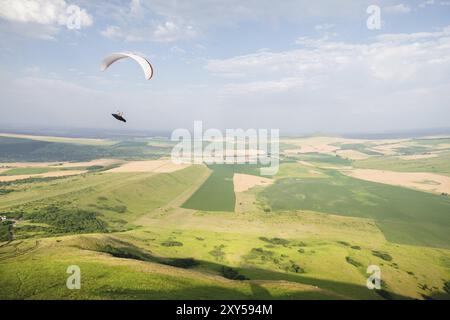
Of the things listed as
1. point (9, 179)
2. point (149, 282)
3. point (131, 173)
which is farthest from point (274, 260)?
point (9, 179)

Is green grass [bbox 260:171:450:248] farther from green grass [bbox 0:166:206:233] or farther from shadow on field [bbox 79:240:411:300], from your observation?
green grass [bbox 0:166:206:233]

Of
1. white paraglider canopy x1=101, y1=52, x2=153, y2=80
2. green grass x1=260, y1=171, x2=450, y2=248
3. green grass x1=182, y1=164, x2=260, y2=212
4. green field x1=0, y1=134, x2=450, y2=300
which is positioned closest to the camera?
white paraglider canopy x1=101, y1=52, x2=153, y2=80

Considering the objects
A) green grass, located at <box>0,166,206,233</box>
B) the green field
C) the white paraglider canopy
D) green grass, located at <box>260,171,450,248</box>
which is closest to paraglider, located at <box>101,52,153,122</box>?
the white paraglider canopy

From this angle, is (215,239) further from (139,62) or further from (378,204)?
(378,204)

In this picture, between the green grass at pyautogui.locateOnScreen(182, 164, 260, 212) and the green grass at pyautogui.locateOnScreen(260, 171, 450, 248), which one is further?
the green grass at pyautogui.locateOnScreen(182, 164, 260, 212)

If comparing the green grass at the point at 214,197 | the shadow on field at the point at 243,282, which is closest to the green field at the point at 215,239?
the shadow on field at the point at 243,282

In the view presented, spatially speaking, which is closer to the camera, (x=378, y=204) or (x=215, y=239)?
(x=215, y=239)

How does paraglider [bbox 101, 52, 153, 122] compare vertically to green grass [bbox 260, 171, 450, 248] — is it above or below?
above

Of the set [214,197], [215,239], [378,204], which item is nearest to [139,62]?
[215,239]

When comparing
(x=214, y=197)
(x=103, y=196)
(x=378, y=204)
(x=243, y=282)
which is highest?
(x=103, y=196)
